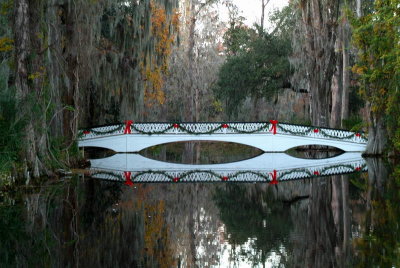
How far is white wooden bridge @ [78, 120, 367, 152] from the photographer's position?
25219mm

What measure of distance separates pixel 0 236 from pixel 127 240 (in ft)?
4.52

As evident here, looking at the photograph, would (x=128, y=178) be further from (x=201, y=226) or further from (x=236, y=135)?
(x=236, y=135)

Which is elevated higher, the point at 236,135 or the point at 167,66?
the point at 167,66

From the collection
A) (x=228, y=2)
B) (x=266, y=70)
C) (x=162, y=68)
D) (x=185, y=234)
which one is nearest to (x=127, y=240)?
(x=185, y=234)

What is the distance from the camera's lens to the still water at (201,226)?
5.41 metres

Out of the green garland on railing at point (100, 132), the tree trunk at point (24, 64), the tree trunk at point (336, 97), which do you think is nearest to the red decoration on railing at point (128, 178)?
the tree trunk at point (24, 64)

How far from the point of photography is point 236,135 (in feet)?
85.6

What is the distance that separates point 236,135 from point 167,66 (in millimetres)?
4339

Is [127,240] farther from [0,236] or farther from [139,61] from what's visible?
[139,61]

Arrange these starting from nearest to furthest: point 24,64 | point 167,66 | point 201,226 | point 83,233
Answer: point 83,233 → point 201,226 → point 24,64 → point 167,66

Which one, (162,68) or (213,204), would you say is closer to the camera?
(213,204)

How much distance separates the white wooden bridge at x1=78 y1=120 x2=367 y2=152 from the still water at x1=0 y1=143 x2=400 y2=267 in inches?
527

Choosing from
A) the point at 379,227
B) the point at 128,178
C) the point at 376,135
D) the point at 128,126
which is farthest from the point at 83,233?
the point at 128,126

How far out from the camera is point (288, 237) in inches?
252
